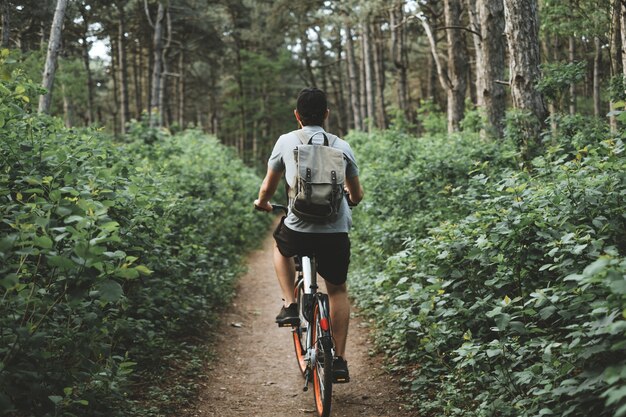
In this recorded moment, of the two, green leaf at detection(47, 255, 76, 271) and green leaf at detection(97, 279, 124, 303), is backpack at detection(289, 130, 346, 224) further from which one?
green leaf at detection(47, 255, 76, 271)

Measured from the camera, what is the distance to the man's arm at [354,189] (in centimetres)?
458

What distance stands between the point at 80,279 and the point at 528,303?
121 inches

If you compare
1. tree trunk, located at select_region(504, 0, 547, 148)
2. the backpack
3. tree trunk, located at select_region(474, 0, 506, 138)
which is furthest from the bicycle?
tree trunk, located at select_region(474, 0, 506, 138)

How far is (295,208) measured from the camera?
4.20 m

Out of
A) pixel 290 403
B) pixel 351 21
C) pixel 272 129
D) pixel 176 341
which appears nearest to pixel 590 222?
pixel 290 403

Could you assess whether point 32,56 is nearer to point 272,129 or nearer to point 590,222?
point 590,222

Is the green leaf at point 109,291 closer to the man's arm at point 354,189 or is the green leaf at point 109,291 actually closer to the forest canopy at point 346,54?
the man's arm at point 354,189

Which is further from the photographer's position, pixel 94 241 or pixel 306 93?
pixel 306 93

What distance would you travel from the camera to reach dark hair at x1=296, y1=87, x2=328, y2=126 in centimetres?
436

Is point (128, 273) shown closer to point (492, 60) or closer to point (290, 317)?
point (290, 317)

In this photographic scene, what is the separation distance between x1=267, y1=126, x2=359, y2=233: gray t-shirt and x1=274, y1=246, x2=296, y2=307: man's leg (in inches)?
22.1

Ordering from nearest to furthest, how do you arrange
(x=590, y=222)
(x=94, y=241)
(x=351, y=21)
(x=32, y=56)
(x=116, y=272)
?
(x=94, y=241) < (x=116, y=272) < (x=590, y=222) < (x=32, y=56) < (x=351, y=21)

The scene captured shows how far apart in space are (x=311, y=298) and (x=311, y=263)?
30 cm

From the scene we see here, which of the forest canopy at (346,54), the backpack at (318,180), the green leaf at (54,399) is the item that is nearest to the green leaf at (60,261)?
the green leaf at (54,399)
